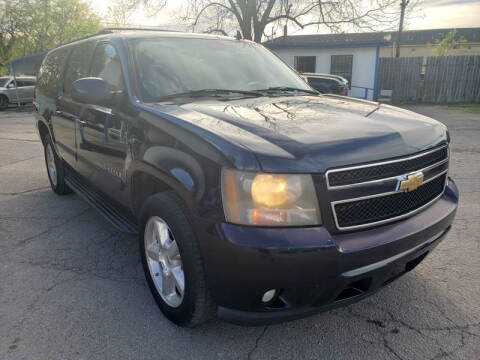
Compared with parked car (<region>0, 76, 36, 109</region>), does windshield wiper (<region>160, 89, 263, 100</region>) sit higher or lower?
higher

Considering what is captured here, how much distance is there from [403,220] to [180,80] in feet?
6.28

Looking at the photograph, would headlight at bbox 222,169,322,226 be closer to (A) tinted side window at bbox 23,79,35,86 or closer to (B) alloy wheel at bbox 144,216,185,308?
(B) alloy wheel at bbox 144,216,185,308

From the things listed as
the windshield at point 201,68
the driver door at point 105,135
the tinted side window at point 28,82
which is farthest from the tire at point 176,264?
the tinted side window at point 28,82

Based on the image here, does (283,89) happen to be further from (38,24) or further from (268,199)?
(38,24)

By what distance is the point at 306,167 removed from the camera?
6.30 ft

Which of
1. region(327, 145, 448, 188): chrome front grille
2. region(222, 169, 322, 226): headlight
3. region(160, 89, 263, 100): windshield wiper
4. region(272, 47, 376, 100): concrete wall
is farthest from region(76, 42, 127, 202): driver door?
region(272, 47, 376, 100): concrete wall

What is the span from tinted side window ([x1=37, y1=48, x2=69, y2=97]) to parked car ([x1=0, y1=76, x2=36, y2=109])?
59.3ft

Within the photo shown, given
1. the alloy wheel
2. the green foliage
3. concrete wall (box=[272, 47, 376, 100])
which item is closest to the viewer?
the alloy wheel

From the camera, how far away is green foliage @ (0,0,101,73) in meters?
29.3

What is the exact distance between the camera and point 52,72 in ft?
16.3

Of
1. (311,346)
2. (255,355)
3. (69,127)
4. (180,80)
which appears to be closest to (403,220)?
(311,346)

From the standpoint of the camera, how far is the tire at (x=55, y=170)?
16.4 ft

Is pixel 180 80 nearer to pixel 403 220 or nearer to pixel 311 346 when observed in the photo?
pixel 403 220

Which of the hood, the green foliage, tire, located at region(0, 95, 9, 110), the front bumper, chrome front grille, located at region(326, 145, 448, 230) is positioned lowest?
tire, located at region(0, 95, 9, 110)
